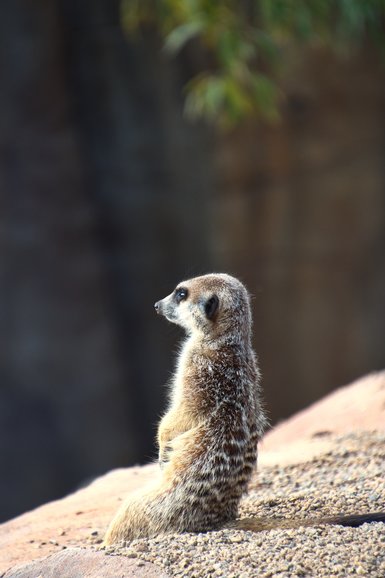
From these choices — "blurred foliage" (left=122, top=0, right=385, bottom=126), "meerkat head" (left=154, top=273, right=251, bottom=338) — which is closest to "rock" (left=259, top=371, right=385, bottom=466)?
"meerkat head" (left=154, top=273, right=251, bottom=338)

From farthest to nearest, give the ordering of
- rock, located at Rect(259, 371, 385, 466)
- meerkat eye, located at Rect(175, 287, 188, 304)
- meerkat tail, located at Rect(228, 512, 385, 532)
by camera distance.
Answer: rock, located at Rect(259, 371, 385, 466), meerkat eye, located at Rect(175, 287, 188, 304), meerkat tail, located at Rect(228, 512, 385, 532)

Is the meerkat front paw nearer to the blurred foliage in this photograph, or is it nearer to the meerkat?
the meerkat

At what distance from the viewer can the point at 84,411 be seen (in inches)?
361

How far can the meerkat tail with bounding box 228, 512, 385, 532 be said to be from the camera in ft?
8.49

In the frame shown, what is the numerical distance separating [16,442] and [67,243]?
191 cm

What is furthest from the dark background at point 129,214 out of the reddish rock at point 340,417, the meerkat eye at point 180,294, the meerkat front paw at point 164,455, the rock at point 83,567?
the rock at point 83,567

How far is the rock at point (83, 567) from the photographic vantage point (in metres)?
2.39

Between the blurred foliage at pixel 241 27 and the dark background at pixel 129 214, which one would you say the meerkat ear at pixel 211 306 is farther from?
the dark background at pixel 129 214

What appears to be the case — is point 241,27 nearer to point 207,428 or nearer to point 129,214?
point 129,214

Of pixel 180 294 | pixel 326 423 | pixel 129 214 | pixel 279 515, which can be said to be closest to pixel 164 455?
pixel 279 515

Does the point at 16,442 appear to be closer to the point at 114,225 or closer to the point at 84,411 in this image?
the point at 84,411

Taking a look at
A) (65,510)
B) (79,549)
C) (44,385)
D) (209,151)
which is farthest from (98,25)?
(79,549)

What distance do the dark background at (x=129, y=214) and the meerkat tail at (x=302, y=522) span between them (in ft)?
18.8

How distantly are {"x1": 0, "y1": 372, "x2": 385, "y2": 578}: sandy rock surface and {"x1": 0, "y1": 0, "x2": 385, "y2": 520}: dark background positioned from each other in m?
4.06
